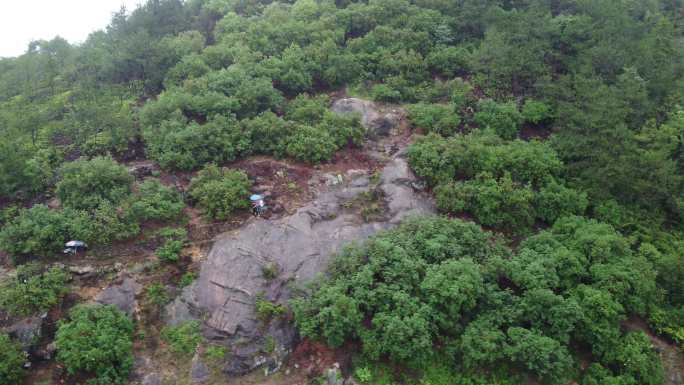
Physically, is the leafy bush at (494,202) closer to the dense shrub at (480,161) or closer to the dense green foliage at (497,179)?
the dense green foliage at (497,179)

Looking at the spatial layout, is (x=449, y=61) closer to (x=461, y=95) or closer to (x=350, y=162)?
(x=461, y=95)

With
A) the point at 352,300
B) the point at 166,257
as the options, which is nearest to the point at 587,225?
the point at 352,300

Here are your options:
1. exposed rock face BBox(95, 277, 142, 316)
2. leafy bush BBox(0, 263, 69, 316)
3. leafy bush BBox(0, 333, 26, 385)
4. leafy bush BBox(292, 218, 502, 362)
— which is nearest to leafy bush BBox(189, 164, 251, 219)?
exposed rock face BBox(95, 277, 142, 316)

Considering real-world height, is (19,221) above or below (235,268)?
above

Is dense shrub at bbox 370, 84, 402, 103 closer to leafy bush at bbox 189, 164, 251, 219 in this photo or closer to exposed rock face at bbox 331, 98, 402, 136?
exposed rock face at bbox 331, 98, 402, 136

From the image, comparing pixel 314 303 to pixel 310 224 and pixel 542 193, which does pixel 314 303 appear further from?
pixel 542 193

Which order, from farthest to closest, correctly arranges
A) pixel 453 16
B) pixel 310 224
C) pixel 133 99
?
pixel 453 16 → pixel 133 99 → pixel 310 224
